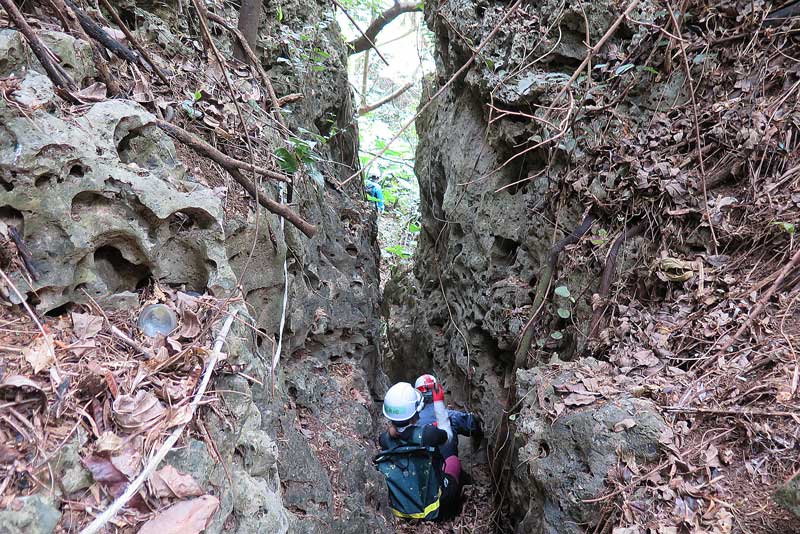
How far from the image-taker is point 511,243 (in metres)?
5.36

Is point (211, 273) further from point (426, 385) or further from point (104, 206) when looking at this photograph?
point (426, 385)

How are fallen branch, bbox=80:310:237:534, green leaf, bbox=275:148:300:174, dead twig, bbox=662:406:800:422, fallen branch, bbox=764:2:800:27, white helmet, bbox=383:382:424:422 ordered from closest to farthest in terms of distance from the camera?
fallen branch, bbox=80:310:237:534 → dead twig, bbox=662:406:800:422 → green leaf, bbox=275:148:300:174 → fallen branch, bbox=764:2:800:27 → white helmet, bbox=383:382:424:422

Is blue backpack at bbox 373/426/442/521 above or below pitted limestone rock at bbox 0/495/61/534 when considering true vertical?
below

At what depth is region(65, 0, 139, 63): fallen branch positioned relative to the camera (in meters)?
2.66

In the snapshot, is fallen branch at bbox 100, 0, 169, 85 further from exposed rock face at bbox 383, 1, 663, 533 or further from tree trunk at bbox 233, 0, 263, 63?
exposed rock face at bbox 383, 1, 663, 533

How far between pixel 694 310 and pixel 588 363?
0.80m

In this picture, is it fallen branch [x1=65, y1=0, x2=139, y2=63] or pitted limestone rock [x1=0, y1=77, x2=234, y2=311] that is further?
fallen branch [x1=65, y1=0, x2=139, y2=63]

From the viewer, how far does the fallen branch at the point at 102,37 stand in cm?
266

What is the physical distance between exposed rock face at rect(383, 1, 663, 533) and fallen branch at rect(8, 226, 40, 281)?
8.41 feet

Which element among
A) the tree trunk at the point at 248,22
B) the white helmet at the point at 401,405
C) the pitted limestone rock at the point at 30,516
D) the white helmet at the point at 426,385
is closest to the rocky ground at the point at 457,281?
the pitted limestone rock at the point at 30,516

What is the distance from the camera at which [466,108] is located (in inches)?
245

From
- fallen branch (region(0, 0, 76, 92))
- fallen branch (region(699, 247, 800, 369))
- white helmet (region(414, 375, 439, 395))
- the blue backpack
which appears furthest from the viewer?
white helmet (region(414, 375, 439, 395))

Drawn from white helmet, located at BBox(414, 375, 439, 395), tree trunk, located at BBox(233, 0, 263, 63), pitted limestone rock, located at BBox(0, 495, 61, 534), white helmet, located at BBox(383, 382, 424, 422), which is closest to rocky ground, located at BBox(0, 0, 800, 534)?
pitted limestone rock, located at BBox(0, 495, 61, 534)

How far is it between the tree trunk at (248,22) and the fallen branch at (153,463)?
3.27m
